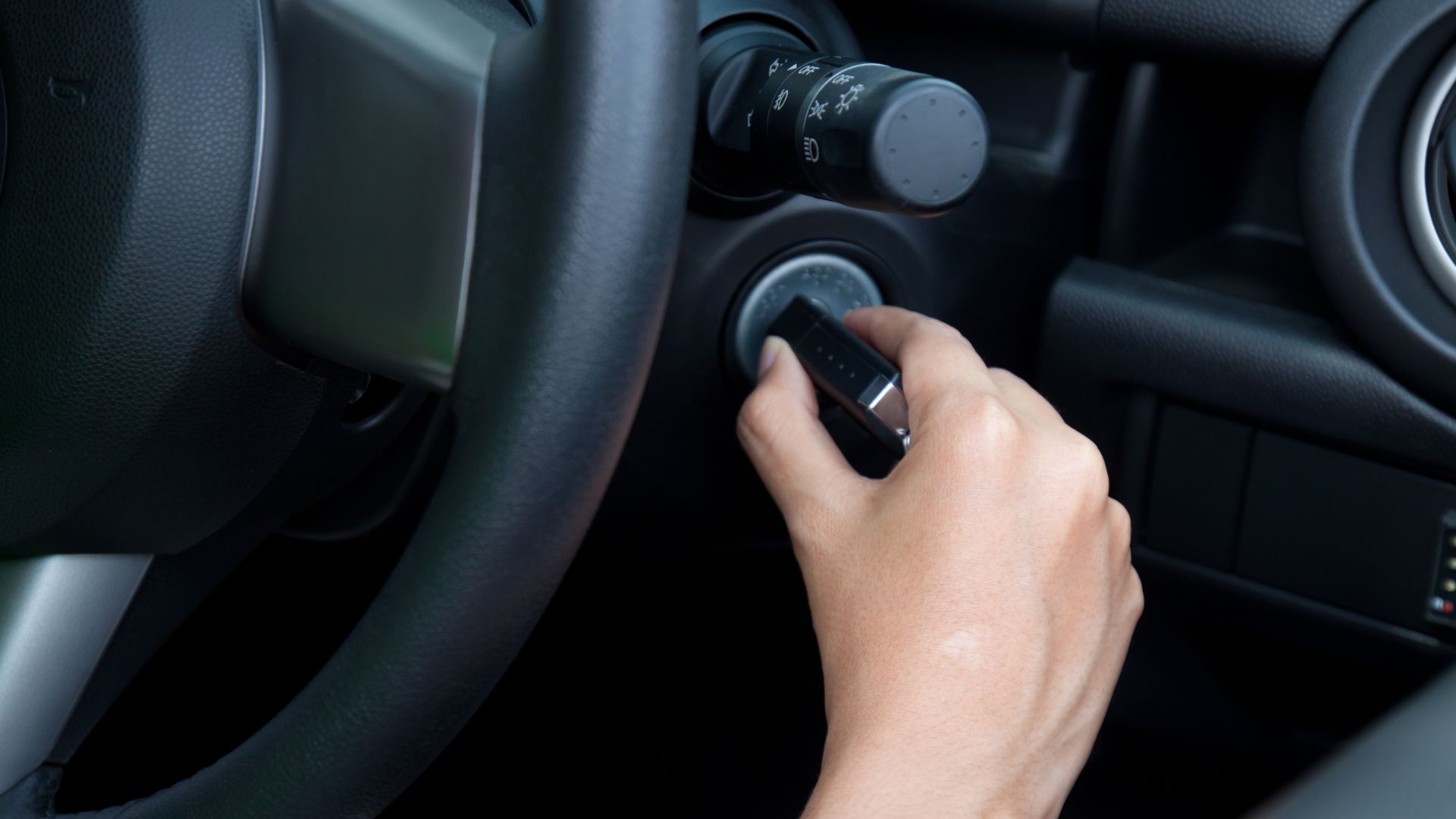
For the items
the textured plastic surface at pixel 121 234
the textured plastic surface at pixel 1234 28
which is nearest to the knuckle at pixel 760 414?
the textured plastic surface at pixel 121 234

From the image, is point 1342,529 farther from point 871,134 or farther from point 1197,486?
point 871,134

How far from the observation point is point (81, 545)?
27.5 inches

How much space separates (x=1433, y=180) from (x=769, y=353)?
0.40m

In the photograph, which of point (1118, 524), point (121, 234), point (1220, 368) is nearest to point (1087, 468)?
point (1118, 524)

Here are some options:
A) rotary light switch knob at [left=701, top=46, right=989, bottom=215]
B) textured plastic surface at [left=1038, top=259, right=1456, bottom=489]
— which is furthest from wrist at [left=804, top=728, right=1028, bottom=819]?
textured plastic surface at [left=1038, top=259, right=1456, bottom=489]

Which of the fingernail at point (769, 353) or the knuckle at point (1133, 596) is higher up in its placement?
the fingernail at point (769, 353)

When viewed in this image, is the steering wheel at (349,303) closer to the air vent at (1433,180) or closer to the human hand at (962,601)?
the human hand at (962,601)

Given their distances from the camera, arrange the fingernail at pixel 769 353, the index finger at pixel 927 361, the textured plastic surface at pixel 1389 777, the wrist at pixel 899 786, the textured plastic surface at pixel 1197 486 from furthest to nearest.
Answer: the textured plastic surface at pixel 1197 486 → the fingernail at pixel 769 353 → the index finger at pixel 927 361 → the wrist at pixel 899 786 → the textured plastic surface at pixel 1389 777

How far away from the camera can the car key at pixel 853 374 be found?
0.70 meters

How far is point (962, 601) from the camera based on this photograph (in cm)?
59

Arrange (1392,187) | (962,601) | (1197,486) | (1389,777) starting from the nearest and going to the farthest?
1. (1389,777)
2. (962,601)
3. (1392,187)
4. (1197,486)

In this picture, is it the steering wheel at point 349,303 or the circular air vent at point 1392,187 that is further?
the circular air vent at point 1392,187

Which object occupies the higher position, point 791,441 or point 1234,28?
point 1234,28

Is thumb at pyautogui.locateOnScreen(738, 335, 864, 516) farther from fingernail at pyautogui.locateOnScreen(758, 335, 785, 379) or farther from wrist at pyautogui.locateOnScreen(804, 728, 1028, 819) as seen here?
wrist at pyautogui.locateOnScreen(804, 728, 1028, 819)
